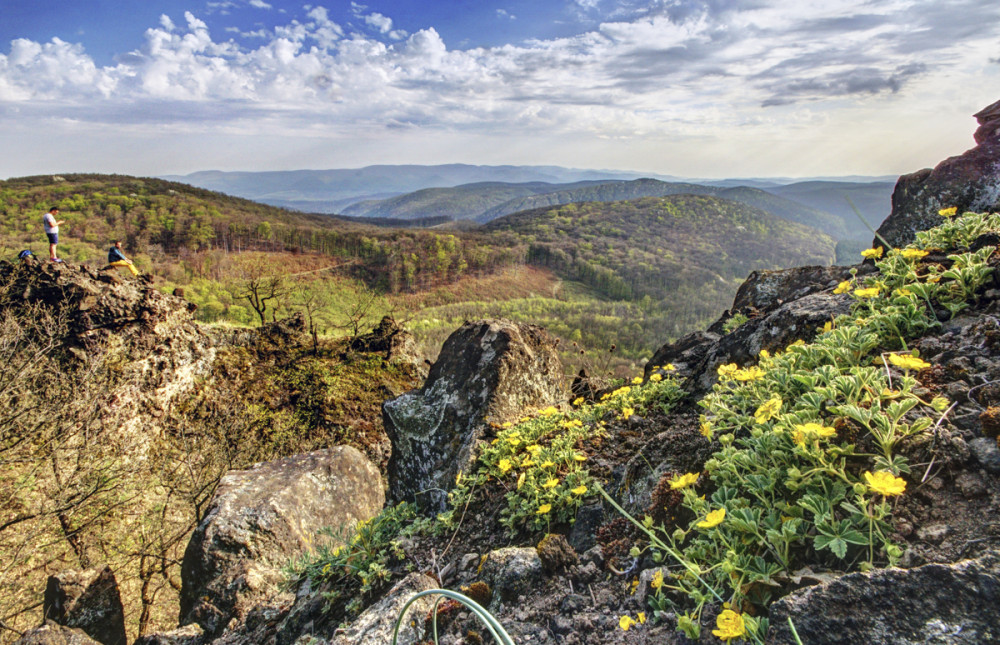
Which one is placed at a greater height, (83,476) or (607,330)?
(83,476)

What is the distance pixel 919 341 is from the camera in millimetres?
3209

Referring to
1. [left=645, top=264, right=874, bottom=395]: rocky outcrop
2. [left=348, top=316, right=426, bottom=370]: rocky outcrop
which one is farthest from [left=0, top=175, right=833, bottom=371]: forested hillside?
[left=645, top=264, right=874, bottom=395]: rocky outcrop

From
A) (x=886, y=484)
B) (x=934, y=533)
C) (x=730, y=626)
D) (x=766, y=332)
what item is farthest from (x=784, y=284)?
(x=730, y=626)

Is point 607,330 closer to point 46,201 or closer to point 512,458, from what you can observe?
point 512,458

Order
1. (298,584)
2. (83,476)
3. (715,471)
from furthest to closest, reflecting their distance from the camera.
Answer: (83,476) → (298,584) → (715,471)

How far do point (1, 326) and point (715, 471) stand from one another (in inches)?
553

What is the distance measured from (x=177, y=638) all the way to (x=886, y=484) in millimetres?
6297

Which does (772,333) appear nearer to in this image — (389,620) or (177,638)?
(389,620)

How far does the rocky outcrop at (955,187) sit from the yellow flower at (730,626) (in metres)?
5.95

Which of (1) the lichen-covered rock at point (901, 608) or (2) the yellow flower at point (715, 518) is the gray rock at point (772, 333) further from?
(1) the lichen-covered rock at point (901, 608)

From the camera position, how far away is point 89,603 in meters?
8.09

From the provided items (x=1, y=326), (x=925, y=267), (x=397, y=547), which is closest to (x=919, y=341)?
(x=925, y=267)

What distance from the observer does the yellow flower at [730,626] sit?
182cm

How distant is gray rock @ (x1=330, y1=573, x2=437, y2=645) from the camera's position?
307 centimetres
